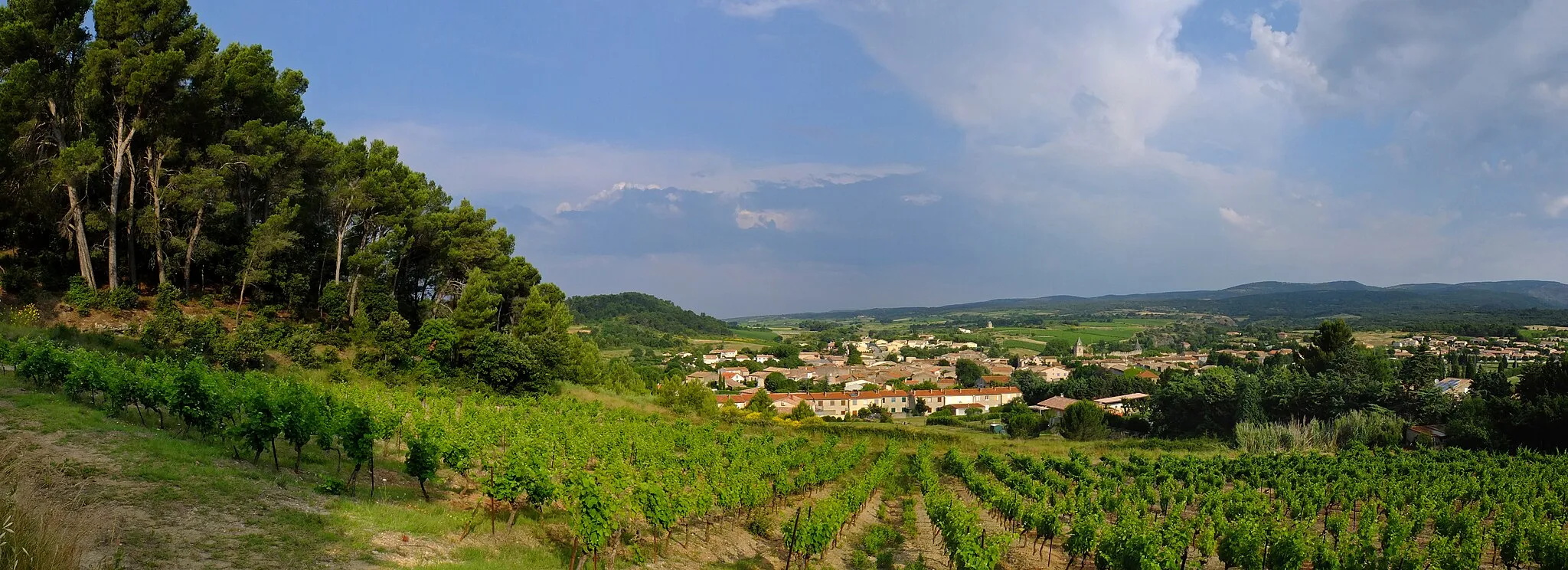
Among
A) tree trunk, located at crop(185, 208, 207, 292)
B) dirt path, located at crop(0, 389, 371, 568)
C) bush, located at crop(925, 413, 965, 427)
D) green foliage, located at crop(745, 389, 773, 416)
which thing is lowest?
bush, located at crop(925, 413, 965, 427)

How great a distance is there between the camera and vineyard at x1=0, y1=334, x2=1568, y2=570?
40.2ft

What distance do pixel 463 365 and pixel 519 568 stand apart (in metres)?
24.3

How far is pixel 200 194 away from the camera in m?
25.5

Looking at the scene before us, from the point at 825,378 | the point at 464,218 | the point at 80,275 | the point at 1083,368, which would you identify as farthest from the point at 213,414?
the point at 1083,368

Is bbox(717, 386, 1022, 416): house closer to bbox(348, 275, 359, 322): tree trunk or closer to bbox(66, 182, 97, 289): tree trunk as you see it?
bbox(348, 275, 359, 322): tree trunk

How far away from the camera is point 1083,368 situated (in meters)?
97.7

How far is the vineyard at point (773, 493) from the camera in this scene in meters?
12.3

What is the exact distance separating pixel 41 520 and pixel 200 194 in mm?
25577

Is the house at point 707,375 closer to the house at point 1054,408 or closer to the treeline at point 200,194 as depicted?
the house at point 1054,408

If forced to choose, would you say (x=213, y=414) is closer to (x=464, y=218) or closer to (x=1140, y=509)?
(x=1140, y=509)

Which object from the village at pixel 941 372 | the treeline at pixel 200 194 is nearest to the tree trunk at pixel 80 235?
the treeline at pixel 200 194

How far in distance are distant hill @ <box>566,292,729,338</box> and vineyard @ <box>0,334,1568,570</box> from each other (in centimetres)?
12913

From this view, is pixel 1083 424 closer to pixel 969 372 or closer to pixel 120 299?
pixel 120 299

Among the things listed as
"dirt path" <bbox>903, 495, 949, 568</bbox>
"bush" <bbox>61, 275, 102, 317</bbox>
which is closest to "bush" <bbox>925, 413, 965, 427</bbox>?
"dirt path" <bbox>903, 495, 949, 568</bbox>
